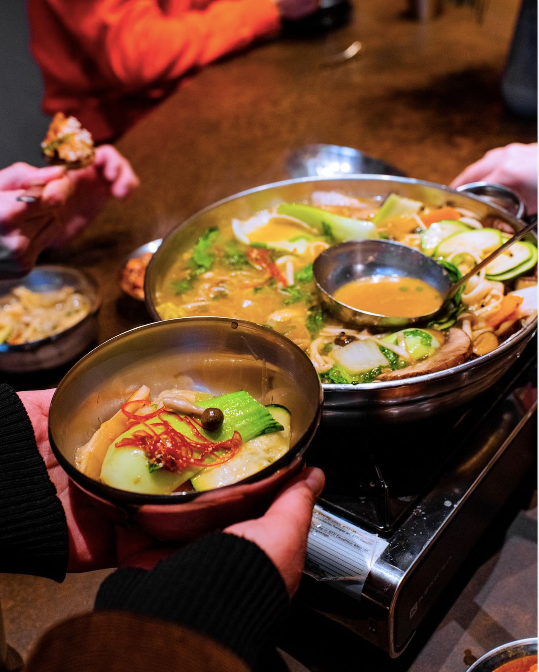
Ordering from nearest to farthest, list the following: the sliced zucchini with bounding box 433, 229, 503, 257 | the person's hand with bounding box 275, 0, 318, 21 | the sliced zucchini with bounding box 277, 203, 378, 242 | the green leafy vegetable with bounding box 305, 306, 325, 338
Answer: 1. the green leafy vegetable with bounding box 305, 306, 325, 338
2. the sliced zucchini with bounding box 433, 229, 503, 257
3. the sliced zucchini with bounding box 277, 203, 378, 242
4. the person's hand with bounding box 275, 0, 318, 21

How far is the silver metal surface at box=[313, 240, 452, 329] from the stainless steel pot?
0.39m

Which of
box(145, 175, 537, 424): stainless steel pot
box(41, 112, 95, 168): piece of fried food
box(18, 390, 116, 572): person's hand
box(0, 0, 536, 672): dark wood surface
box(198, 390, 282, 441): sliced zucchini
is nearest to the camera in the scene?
box(198, 390, 282, 441): sliced zucchini

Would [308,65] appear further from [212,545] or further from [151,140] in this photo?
[212,545]

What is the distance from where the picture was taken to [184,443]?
1171mm

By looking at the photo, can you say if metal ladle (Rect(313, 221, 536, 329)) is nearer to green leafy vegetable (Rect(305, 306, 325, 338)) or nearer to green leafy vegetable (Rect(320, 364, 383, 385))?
green leafy vegetable (Rect(305, 306, 325, 338))

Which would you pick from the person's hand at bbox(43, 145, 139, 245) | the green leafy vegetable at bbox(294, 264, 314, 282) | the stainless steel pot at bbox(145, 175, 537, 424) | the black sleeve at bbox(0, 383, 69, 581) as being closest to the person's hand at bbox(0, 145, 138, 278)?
the person's hand at bbox(43, 145, 139, 245)

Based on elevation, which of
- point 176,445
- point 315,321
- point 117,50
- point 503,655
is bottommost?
point 503,655

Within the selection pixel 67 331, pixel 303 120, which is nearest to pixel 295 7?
pixel 303 120

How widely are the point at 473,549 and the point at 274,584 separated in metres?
1.15

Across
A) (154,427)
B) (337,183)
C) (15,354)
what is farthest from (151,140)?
(154,427)

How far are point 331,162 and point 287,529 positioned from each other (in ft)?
7.76

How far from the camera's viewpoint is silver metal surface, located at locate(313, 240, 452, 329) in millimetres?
2035

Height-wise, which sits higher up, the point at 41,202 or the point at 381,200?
the point at 41,202

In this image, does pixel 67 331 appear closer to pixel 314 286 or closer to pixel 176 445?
pixel 314 286
